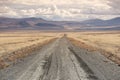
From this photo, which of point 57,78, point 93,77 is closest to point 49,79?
point 57,78

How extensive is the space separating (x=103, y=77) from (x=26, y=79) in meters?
5.17

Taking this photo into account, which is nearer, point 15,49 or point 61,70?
point 61,70

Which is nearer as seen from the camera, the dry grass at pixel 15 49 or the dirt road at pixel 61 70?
the dirt road at pixel 61 70

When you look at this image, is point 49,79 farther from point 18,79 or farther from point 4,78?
point 4,78

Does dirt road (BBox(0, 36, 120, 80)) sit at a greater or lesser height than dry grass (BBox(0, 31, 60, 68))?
greater

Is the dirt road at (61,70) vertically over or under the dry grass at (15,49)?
over

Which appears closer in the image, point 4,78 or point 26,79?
point 26,79

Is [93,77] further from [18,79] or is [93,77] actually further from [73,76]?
[18,79]

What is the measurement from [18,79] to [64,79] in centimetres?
288

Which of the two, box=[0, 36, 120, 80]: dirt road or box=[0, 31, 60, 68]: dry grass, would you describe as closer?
box=[0, 36, 120, 80]: dirt road

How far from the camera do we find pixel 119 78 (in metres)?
18.2

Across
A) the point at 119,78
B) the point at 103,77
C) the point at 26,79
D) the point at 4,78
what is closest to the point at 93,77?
the point at 103,77

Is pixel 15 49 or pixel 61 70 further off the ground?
pixel 61 70

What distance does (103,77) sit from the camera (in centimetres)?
1809
